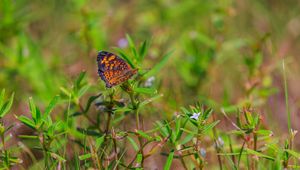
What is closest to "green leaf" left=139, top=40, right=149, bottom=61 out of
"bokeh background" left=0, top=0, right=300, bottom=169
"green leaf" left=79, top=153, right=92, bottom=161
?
"bokeh background" left=0, top=0, right=300, bottom=169

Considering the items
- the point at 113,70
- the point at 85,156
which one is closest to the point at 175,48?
the point at 113,70

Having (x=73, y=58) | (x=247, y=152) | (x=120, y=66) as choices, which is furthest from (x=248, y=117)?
(x=73, y=58)

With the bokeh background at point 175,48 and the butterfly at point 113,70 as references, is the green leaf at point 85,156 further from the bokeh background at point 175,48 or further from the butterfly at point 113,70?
the bokeh background at point 175,48

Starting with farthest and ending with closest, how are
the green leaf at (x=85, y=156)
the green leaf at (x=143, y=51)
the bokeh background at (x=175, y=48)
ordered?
the bokeh background at (x=175, y=48) < the green leaf at (x=143, y=51) < the green leaf at (x=85, y=156)

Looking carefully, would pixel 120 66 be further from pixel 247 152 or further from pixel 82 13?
pixel 82 13

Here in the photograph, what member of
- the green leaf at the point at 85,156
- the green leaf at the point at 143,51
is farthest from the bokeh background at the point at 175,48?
the green leaf at the point at 85,156

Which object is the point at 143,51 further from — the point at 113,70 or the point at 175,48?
the point at 175,48
